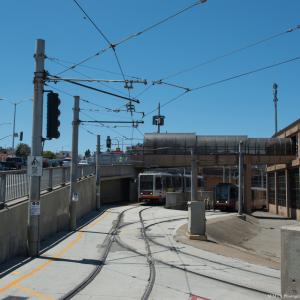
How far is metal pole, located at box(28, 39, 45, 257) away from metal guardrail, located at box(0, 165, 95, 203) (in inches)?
28.2

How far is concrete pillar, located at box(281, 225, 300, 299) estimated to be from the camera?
847 centimetres

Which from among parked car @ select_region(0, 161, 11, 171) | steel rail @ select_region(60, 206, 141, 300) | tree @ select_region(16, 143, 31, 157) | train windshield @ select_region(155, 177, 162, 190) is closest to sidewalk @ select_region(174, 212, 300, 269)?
steel rail @ select_region(60, 206, 141, 300)

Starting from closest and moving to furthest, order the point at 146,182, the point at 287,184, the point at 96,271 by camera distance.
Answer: the point at 96,271, the point at 146,182, the point at 287,184

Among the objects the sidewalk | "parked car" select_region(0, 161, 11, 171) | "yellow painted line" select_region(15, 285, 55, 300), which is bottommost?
the sidewalk

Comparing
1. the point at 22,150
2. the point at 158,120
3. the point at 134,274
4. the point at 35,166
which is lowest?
the point at 134,274

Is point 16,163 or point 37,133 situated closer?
point 37,133

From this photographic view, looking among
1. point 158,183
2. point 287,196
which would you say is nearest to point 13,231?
point 158,183

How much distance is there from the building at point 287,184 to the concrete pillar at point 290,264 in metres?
44.1

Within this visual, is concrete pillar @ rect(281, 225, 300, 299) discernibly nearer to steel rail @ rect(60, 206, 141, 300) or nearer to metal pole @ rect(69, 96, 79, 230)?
steel rail @ rect(60, 206, 141, 300)

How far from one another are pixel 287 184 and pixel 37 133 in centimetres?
4522

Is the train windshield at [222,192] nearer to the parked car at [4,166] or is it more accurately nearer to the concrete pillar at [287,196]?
the concrete pillar at [287,196]

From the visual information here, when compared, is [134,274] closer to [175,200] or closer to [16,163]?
[175,200]

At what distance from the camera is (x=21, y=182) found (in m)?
18.1

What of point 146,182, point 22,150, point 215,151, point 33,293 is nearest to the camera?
point 33,293
